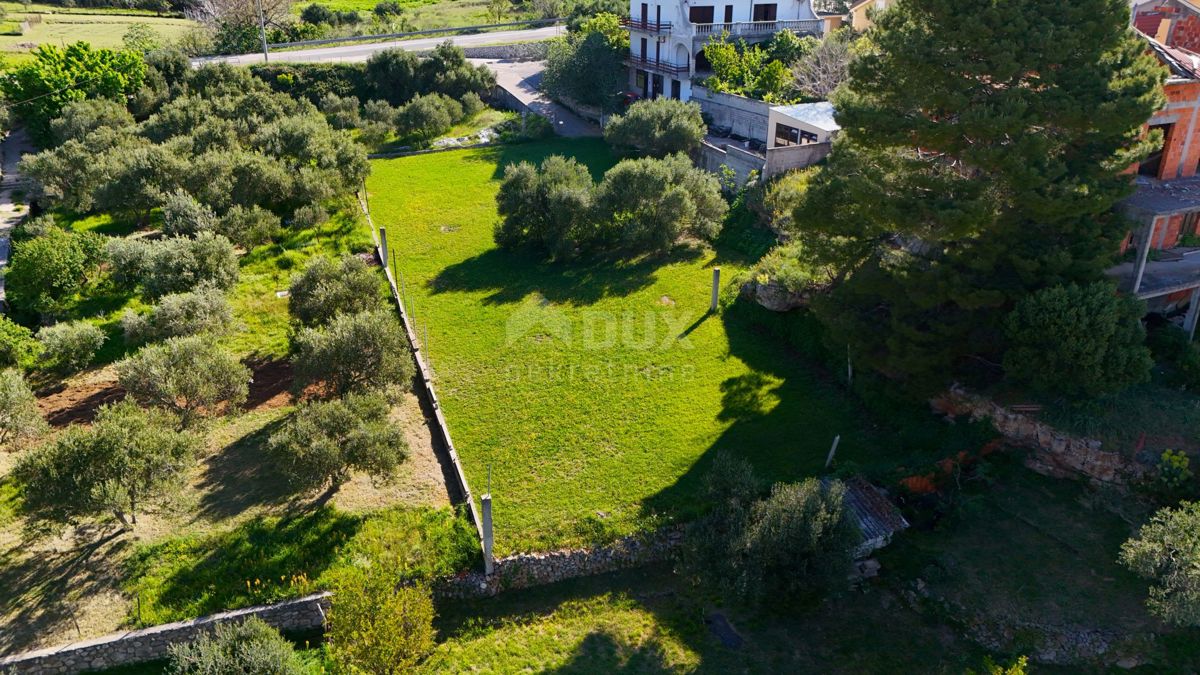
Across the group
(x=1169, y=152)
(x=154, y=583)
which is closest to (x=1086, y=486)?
(x=1169, y=152)

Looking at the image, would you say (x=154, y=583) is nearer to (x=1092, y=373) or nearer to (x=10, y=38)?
(x=1092, y=373)

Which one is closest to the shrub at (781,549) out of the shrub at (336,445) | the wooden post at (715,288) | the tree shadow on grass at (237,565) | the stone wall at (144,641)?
the shrub at (336,445)

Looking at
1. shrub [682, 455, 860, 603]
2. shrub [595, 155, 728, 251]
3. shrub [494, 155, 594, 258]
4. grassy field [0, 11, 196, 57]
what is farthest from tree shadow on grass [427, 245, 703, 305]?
grassy field [0, 11, 196, 57]

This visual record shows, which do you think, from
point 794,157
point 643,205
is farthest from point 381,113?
point 794,157

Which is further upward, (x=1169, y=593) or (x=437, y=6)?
(x=437, y=6)

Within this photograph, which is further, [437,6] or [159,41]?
[437,6]

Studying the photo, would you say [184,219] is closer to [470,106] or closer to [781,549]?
[781,549]

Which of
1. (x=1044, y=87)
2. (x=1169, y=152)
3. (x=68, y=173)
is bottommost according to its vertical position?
(x=68, y=173)

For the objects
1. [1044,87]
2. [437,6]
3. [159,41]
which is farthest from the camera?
[437,6]
